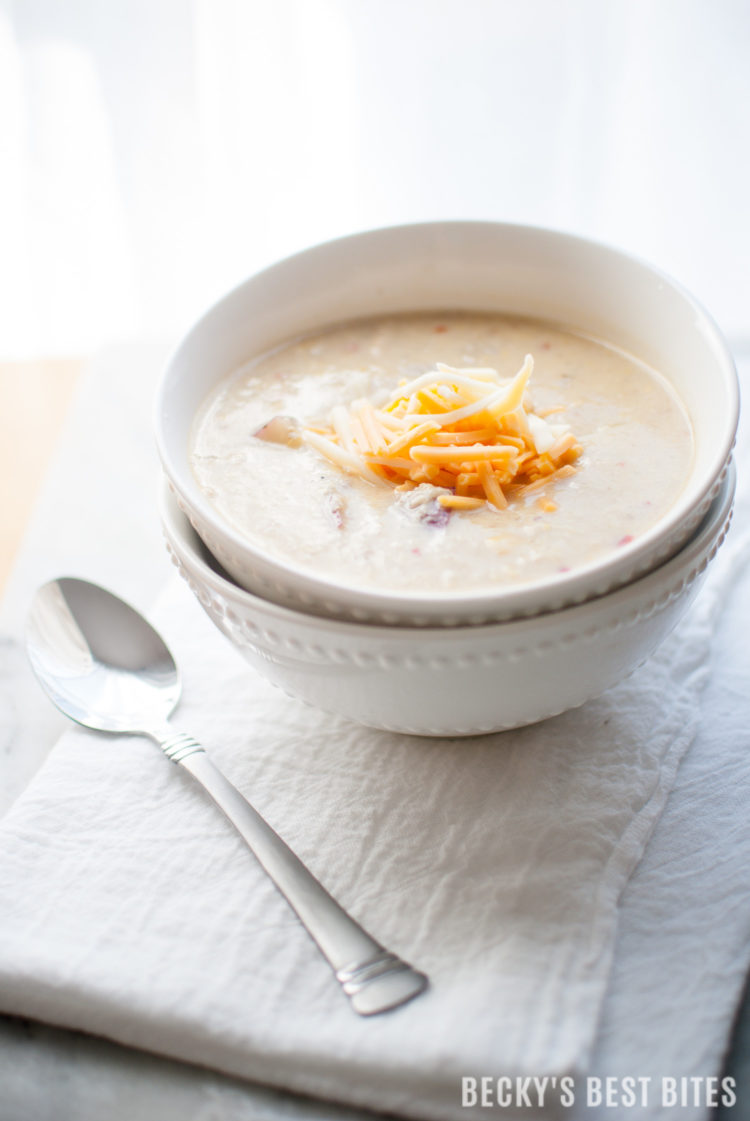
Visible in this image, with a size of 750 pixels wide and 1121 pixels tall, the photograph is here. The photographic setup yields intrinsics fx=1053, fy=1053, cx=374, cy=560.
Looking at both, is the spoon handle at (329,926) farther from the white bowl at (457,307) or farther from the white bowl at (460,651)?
the white bowl at (457,307)

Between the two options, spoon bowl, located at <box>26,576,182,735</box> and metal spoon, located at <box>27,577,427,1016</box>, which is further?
spoon bowl, located at <box>26,576,182,735</box>

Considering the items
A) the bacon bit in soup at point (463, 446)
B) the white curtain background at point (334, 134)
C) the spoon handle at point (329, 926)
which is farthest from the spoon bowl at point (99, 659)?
the white curtain background at point (334, 134)

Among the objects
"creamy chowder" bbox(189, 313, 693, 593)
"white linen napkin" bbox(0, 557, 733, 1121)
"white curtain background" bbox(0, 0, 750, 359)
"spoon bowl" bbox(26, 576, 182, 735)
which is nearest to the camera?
"white linen napkin" bbox(0, 557, 733, 1121)

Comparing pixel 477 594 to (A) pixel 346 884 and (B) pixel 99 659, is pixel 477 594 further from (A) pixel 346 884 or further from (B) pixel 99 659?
(B) pixel 99 659

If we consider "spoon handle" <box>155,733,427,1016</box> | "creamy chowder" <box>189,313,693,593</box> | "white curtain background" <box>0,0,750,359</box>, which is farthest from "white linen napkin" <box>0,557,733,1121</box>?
"white curtain background" <box>0,0,750,359</box>

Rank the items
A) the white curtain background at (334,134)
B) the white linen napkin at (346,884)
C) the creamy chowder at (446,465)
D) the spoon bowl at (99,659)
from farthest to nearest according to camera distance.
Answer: the white curtain background at (334,134) → the spoon bowl at (99,659) → the creamy chowder at (446,465) → the white linen napkin at (346,884)

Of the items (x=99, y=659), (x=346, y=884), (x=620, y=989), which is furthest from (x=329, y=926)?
(x=99, y=659)

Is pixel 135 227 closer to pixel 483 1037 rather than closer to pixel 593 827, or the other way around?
pixel 593 827

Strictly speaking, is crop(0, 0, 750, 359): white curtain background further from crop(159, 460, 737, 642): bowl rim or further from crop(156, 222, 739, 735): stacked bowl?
crop(159, 460, 737, 642): bowl rim
